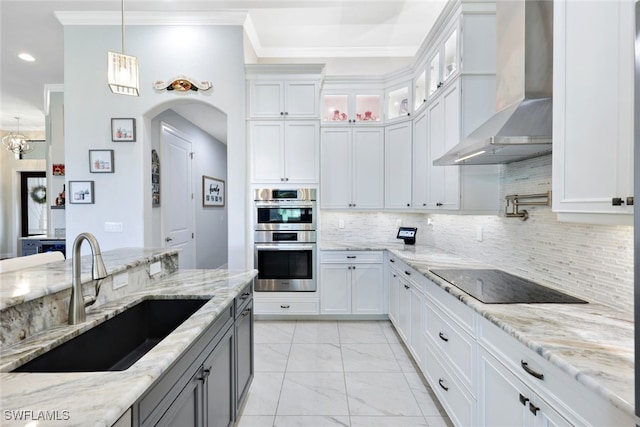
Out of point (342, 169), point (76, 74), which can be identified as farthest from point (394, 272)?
point (76, 74)

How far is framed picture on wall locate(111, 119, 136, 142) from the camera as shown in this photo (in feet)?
11.2

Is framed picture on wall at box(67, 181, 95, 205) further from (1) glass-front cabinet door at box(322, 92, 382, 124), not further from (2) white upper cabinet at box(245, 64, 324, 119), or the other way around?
(1) glass-front cabinet door at box(322, 92, 382, 124)

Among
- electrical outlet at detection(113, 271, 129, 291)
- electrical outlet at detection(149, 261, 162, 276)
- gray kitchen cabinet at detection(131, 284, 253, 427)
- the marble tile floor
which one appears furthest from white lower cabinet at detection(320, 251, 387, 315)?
electrical outlet at detection(113, 271, 129, 291)

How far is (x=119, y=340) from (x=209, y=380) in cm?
52

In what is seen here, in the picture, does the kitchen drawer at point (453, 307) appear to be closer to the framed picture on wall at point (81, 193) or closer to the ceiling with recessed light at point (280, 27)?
the ceiling with recessed light at point (280, 27)

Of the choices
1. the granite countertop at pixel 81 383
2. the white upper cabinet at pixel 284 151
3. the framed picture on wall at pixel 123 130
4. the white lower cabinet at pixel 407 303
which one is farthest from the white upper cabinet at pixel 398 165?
the framed picture on wall at pixel 123 130

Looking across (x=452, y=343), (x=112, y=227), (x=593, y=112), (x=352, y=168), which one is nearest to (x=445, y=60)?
(x=352, y=168)

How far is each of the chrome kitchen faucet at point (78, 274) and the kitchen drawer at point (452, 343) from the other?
5.90 ft

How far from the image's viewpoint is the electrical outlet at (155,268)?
202cm

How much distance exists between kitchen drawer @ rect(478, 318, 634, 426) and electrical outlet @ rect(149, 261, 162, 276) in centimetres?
201

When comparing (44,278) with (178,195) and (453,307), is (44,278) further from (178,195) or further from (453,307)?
(178,195)

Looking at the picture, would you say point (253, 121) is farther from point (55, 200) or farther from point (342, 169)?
point (55, 200)

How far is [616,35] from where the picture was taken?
3.62 feet

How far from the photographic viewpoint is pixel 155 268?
6.77 feet
